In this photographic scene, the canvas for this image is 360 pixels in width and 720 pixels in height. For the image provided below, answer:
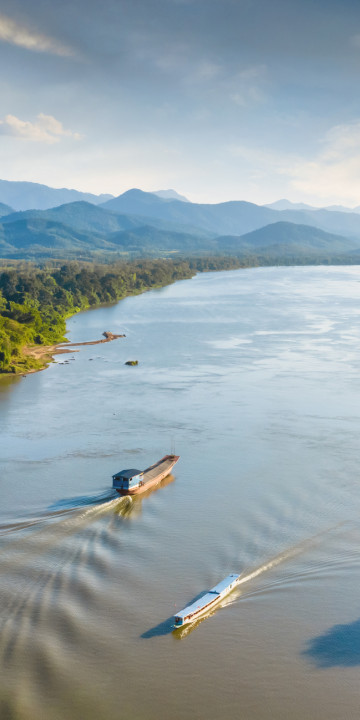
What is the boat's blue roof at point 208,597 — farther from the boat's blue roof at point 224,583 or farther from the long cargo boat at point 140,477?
the long cargo boat at point 140,477

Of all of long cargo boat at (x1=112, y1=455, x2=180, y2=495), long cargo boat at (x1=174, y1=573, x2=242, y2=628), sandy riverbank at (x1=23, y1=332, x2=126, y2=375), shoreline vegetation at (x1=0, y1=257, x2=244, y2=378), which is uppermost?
shoreline vegetation at (x1=0, y1=257, x2=244, y2=378)

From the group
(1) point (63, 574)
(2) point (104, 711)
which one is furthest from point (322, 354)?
(2) point (104, 711)

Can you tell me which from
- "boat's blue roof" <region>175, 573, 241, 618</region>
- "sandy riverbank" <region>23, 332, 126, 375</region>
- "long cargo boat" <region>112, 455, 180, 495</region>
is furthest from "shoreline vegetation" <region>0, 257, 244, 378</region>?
"boat's blue roof" <region>175, 573, 241, 618</region>

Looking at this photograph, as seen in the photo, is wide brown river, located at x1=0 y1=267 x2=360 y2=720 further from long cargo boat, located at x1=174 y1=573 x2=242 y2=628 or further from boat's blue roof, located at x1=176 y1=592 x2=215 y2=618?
boat's blue roof, located at x1=176 y1=592 x2=215 y2=618

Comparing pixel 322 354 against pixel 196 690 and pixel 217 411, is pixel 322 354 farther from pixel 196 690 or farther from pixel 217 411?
pixel 196 690

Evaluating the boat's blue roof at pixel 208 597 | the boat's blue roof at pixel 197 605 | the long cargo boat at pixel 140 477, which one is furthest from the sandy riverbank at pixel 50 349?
the boat's blue roof at pixel 197 605

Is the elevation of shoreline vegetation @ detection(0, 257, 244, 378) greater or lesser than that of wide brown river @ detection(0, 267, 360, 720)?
greater

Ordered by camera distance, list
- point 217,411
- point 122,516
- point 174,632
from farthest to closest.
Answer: point 217,411 < point 122,516 < point 174,632

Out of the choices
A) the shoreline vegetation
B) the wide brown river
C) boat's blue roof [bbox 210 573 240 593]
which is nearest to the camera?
the wide brown river
